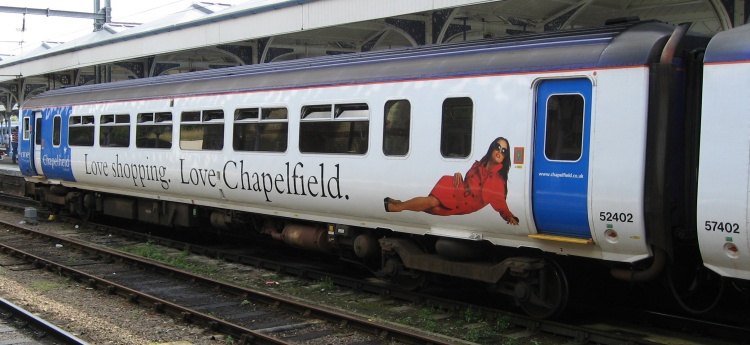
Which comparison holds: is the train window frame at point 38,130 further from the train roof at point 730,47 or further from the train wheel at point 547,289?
the train roof at point 730,47

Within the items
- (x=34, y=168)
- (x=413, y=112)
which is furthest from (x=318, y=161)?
(x=34, y=168)

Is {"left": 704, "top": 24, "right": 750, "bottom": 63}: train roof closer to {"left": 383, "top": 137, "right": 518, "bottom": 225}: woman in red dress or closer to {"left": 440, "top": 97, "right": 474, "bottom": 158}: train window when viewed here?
{"left": 383, "top": 137, "right": 518, "bottom": 225}: woman in red dress

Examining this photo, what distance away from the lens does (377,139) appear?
9.19 m

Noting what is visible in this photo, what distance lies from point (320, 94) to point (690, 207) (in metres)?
4.96

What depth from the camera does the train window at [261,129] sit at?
10.7 meters

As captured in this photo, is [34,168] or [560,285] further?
[34,168]

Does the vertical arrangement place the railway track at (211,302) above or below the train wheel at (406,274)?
below

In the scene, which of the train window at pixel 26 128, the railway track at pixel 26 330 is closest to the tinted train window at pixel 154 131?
the railway track at pixel 26 330

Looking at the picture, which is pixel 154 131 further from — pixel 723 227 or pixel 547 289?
pixel 723 227

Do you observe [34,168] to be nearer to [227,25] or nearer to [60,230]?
[60,230]

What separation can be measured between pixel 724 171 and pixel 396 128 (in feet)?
12.5

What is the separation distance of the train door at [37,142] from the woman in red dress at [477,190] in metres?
12.1

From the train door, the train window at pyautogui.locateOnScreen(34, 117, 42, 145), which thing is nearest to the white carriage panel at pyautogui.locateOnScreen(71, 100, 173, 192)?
the train door

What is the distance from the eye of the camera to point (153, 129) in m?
13.6
